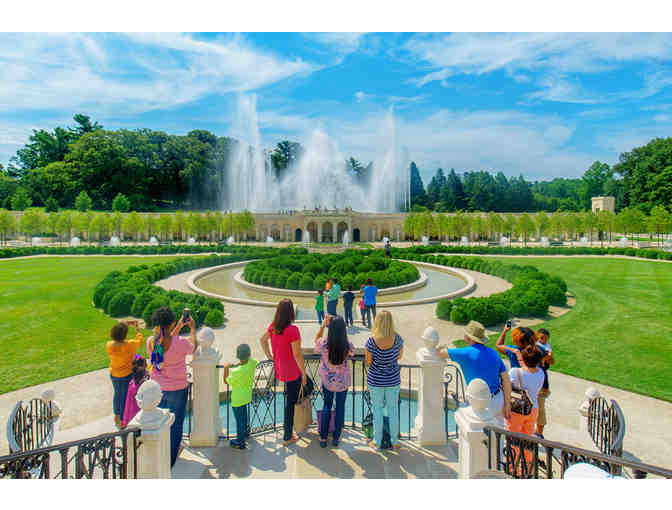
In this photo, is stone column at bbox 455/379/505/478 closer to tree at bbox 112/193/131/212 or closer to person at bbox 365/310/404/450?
A: person at bbox 365/310/404/450

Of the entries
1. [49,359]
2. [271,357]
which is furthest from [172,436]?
[49,359]

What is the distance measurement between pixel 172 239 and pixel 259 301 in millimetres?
45615

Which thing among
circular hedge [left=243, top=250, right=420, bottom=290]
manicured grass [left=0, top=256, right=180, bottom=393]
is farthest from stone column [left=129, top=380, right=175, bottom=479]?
circular hedge [left=243, top=250, right=420, bottom=290]

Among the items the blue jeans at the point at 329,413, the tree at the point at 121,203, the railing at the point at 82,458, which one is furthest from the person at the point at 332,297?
the tree at the point at 121,203

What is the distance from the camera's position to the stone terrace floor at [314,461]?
4.23m

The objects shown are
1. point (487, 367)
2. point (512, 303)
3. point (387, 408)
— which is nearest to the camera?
point (487, 367)

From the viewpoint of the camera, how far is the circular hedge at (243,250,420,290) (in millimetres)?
16447

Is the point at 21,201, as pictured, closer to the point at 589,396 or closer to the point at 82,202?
the point at 82,202

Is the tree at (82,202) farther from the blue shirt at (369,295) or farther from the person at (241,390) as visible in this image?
the person at (241,390)

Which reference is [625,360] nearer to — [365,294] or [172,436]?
[365,294]

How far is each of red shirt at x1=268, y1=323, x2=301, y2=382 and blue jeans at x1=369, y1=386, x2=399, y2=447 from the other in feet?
3.12

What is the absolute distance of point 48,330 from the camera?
1080 cm

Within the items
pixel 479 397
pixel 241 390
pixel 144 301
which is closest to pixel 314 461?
pixel 241 390

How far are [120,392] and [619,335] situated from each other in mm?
12052
